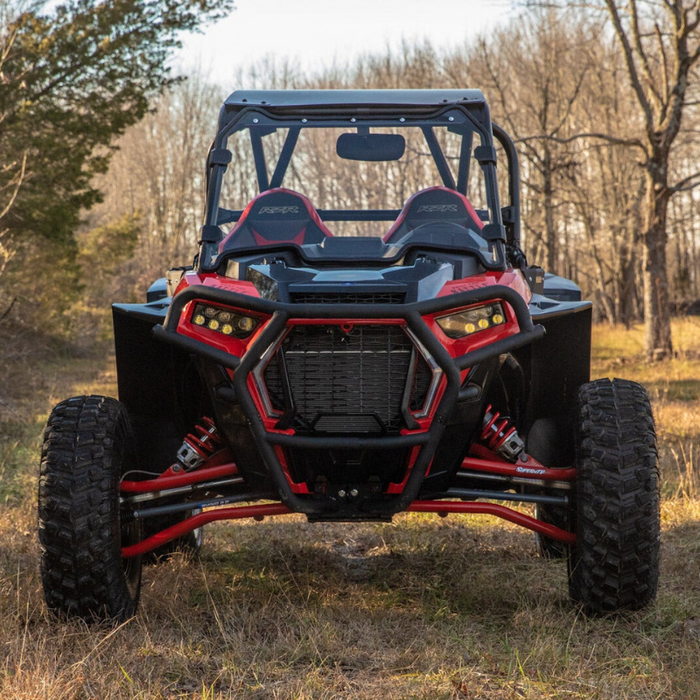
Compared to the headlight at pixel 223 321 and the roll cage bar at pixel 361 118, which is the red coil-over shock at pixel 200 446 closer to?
the headlight at pixel 223 321

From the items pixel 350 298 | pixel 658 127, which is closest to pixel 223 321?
pixel 350 298

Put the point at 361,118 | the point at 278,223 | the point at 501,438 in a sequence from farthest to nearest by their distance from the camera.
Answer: the point at 361,118 < the point at 278,223 < the point at 501,438

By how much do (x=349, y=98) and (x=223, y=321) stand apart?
1.61m

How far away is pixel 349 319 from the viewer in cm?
321

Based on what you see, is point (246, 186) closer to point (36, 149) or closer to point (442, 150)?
point (442, 150)

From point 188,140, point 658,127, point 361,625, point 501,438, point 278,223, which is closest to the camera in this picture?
point 361,625

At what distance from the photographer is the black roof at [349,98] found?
438 cm

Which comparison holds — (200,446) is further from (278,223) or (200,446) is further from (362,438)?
(278,223)

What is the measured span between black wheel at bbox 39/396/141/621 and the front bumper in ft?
1.78

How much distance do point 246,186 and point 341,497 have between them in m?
2.34

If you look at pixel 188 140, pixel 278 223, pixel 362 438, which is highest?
pixel 188 140

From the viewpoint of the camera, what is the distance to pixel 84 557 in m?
3.40

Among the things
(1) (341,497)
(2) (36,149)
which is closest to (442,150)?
(1) (341,497)

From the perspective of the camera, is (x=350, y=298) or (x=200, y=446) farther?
(x=200, y=446)
